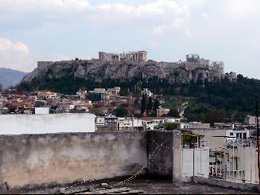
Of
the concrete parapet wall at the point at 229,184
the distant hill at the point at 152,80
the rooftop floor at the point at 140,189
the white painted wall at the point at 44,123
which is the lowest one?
the rooftop floor at the point at 140,189

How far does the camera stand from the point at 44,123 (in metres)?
10.7

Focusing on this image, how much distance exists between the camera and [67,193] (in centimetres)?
734

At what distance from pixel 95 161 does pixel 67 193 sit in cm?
176

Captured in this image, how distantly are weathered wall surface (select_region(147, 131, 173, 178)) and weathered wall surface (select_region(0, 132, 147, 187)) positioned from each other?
0.05 m

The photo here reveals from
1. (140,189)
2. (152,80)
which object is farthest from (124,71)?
(140,189)

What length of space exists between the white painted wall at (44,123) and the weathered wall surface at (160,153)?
7.24ft

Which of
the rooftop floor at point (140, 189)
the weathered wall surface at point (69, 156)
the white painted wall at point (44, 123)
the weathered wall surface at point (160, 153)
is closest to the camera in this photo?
the rooftop floor at point (140, 189)

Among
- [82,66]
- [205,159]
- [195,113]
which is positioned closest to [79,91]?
[82,66]

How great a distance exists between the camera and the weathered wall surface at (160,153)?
915 cm

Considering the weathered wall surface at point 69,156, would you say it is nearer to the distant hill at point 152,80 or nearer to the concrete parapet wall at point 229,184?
the concrete parapet wall at point 229,184

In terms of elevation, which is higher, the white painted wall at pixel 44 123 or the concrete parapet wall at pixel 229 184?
the white painted wall at pixel 44 123

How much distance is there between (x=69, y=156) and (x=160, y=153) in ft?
6.04

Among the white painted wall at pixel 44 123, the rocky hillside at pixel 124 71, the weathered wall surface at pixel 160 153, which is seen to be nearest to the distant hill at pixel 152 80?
the rocky hillside at pixel 124 71

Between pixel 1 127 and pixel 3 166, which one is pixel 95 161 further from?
pixel 1 127
